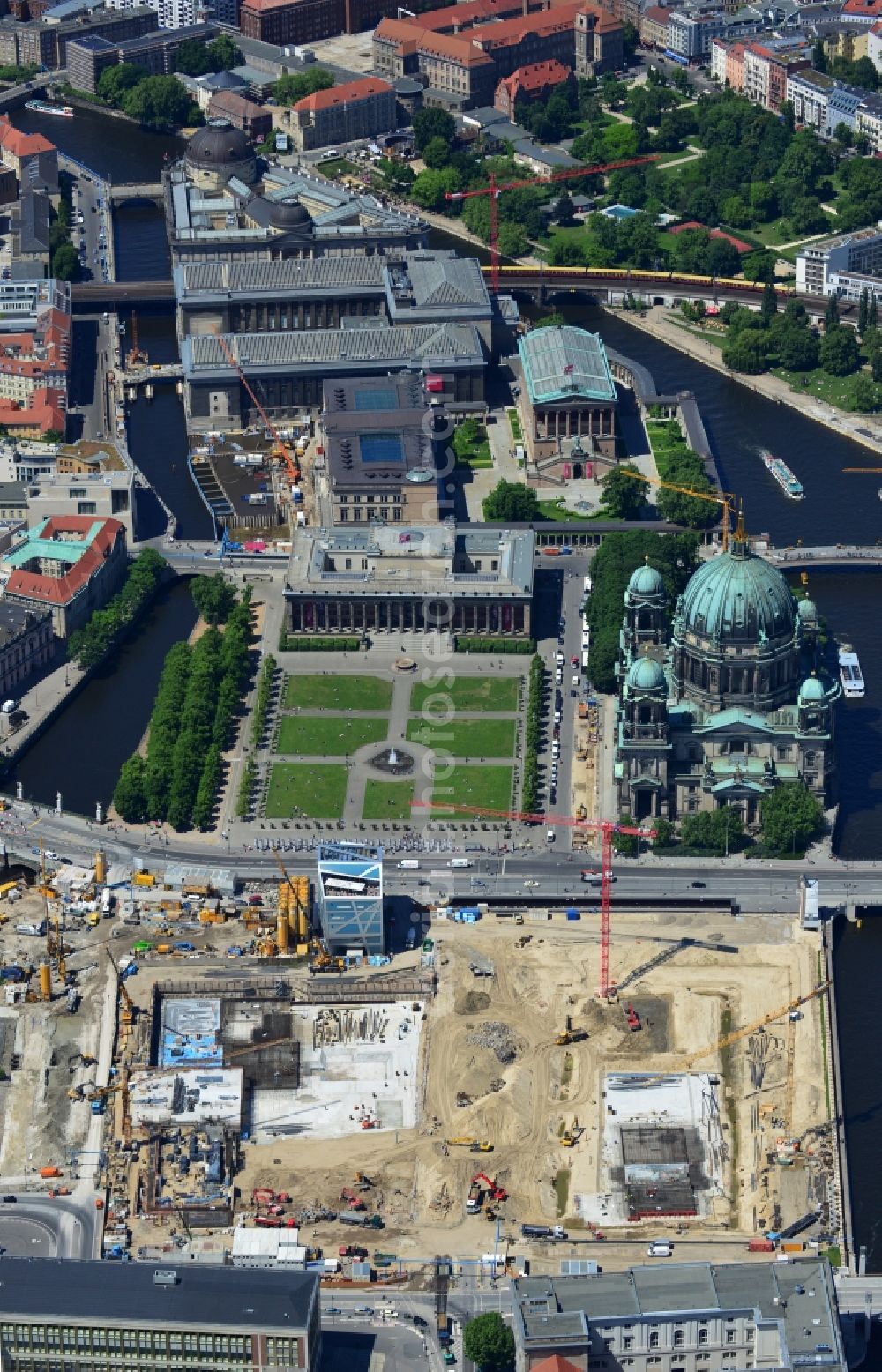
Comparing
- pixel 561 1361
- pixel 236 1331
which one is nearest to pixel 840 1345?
pixel 561 1361

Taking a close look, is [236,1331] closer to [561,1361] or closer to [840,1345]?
[561,1361]
